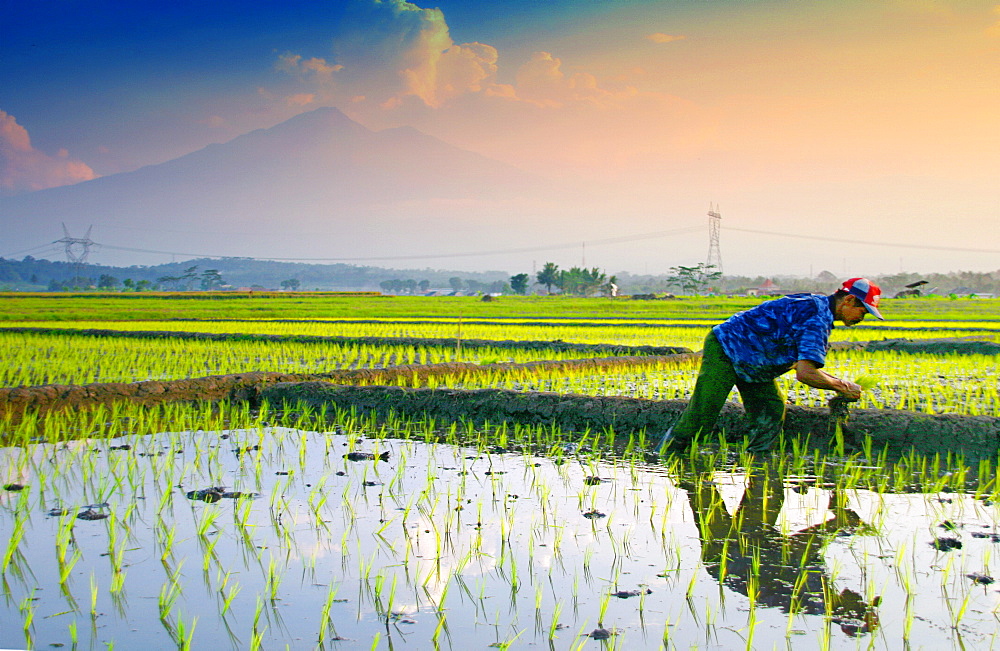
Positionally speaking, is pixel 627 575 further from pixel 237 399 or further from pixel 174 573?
pixel 237 399

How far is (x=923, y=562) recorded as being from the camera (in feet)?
8.34

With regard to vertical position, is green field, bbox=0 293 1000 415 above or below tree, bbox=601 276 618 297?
below

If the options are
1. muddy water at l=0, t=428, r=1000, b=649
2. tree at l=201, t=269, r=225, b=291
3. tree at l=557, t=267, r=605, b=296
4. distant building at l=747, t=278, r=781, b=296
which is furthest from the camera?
tree at l=201, t=269, r=225, b=291

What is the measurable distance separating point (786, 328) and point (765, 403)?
60cm

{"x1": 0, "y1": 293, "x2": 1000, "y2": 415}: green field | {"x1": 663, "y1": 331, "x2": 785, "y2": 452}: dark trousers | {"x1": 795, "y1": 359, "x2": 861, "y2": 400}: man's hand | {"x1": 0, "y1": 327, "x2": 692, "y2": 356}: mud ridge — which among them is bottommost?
{"x1": 0, "y1": 293, "x2": 1000, "y2": 415}: green field

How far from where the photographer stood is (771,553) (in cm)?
264

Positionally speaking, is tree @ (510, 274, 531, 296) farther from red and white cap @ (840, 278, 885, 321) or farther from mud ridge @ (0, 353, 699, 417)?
red and white cap @ (840, 278, 885, 321)

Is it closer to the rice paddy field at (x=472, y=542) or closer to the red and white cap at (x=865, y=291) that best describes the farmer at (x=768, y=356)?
the red and white cap at (x=865, y=291)

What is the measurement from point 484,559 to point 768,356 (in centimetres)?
196

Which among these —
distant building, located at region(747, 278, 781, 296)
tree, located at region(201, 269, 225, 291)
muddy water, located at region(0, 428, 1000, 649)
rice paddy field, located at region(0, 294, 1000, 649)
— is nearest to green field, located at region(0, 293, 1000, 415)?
rice paddy field, located at region(0, 294, 1000, 649)

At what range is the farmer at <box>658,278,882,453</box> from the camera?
144 inches

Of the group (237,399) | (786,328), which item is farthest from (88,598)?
(237,399)

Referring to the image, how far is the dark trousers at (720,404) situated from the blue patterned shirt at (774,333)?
0.23ft

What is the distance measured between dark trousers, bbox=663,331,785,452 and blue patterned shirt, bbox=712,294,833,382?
70 millimetres
